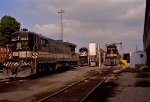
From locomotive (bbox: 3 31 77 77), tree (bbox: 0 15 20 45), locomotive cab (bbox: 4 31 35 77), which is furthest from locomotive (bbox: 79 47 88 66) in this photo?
locomotive cab (bbox: 4 31 35 77)

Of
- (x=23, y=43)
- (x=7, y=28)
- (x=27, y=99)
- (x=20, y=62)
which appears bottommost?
(x=27, y=99)

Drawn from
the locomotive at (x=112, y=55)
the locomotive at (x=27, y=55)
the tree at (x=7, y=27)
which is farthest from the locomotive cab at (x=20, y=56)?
the tree at (x=7, y=27)

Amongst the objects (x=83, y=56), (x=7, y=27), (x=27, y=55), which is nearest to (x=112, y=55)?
(x=83, y=56)

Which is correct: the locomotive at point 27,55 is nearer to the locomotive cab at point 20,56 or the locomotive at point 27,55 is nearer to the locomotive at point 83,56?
the locomotive cab at point 20,56

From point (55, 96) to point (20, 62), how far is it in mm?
10973

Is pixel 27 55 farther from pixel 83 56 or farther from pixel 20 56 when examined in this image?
pixel 83 56

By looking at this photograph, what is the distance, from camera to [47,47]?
30.2 m

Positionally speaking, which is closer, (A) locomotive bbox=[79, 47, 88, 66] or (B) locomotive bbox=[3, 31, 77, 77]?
(B) locomotive bbox=[3, 31, 77, 77]

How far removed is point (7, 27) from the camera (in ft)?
230

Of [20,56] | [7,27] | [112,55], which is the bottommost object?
[20,56]

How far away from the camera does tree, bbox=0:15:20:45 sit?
68.6m

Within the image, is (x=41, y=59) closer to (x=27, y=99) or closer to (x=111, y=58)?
(x=27, y=99)

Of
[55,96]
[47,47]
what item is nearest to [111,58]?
[47,47]

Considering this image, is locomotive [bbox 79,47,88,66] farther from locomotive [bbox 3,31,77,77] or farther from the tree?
locomotive [bbox 3,31,77,77]
